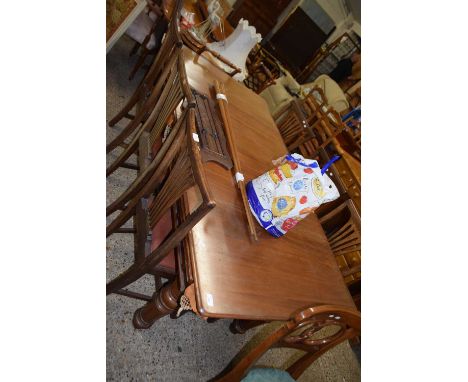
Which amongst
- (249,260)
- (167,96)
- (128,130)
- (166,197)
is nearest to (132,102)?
(128,130)

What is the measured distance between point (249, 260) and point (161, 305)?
48 centimetres

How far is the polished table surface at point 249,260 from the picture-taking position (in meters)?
0.99

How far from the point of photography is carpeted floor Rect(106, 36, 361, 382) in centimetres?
142

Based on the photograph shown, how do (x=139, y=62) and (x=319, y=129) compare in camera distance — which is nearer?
(x=139, y=62)

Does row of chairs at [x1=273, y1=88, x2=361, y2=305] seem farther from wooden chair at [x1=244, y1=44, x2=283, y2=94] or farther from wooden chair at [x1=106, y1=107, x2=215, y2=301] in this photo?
wooden chair at [x1=106, y1=107, x2=215, y2=301]

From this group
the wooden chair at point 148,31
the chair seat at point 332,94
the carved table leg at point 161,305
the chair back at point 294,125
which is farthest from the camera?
the chair seat at point 332,94

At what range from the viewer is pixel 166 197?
108 cm

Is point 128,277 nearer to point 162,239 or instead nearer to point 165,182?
point 162,239

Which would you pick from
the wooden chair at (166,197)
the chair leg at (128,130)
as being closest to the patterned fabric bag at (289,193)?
the wooden chair at (166,197)

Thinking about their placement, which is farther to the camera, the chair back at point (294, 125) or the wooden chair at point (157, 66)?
the chair back at point (294, 125)

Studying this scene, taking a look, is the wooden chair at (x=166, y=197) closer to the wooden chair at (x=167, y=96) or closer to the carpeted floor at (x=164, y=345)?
the wooden chair at (x=167, y=96)

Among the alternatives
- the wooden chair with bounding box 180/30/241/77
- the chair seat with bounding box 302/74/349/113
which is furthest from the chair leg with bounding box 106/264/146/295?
the chair seat with bounding box 302/74/349/113
